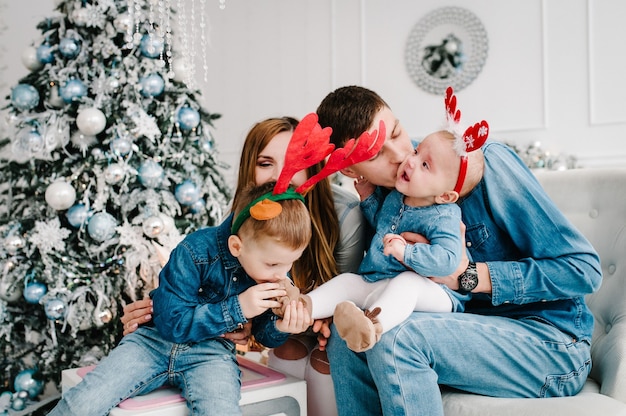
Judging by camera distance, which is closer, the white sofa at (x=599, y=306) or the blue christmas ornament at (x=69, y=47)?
the white sofa at (x=599, y=306)

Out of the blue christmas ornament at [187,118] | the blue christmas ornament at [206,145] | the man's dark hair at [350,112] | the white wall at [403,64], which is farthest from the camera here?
the white wall at [403,64]

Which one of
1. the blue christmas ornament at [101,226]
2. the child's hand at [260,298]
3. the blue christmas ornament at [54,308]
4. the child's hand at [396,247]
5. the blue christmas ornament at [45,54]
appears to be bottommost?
the blue christmas ornament at [54,308]

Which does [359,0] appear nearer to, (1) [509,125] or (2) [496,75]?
(2) [496,75]

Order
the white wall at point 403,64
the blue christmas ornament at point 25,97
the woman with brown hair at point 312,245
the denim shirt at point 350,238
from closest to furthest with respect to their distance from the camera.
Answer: the woman with brown hair at point 312,245, the denim shirt at point 350,238, the blue christmas ornament at point 25,97, the white wall at point 403,64

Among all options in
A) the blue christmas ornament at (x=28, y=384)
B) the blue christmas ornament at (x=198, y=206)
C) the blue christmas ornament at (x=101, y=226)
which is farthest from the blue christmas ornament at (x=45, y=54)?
the blue christmas ornament at (x=28, y=384)

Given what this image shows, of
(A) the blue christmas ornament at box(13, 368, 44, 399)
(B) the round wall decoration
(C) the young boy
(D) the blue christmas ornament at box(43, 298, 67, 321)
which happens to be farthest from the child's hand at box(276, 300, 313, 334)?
(B) the round wall decoration

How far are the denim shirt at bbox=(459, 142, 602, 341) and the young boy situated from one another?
45cm

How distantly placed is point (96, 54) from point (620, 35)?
3.72 m

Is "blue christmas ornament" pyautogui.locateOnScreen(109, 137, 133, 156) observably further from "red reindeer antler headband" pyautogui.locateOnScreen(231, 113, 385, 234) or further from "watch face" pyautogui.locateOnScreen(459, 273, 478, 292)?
"watch face" pyautogui.locateOnScreen(459, 273, 478, 292)

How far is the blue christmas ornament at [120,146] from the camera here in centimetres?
252

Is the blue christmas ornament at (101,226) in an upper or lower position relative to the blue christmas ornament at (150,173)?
lower

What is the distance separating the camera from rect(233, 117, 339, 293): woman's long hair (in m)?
1.72

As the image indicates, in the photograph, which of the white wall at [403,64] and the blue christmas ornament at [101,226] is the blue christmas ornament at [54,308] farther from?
the white wall at [403,64]

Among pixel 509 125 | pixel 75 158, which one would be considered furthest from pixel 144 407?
pixel 509 125
